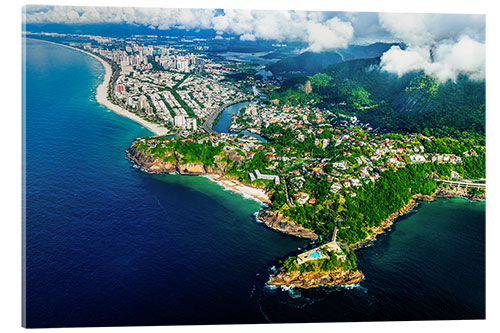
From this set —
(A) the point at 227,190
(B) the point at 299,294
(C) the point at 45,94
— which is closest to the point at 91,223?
(A) the point at 227,190

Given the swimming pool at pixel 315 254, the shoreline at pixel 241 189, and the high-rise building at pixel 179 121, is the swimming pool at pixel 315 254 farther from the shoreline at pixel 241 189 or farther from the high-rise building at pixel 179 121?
the high-rise building at pixel 179 121

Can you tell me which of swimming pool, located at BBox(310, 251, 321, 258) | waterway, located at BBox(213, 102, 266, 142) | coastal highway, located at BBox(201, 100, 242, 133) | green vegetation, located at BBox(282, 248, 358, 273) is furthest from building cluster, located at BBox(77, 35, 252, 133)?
green vegetation, located at BBox(282, 248, 358, 273)

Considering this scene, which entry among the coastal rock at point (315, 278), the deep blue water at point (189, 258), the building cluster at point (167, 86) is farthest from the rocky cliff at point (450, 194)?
the building cluster at point (167, 86)

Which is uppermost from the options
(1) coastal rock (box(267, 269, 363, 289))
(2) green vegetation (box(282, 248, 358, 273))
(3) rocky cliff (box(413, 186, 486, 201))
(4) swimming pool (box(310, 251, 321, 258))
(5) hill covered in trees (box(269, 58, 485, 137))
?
(5) hill covered in trees (box(269, 58, 485, 137))

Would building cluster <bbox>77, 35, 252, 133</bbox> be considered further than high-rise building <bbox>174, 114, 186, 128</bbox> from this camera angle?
Yes

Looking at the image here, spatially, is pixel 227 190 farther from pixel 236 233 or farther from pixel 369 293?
pixel 369 293

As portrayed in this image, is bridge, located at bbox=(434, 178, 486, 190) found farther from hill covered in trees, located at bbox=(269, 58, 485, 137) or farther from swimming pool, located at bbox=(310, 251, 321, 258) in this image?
swimming pool, located at bbox=(310, 251, 321, 258)

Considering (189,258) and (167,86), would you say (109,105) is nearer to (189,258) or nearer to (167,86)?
(167,86)
